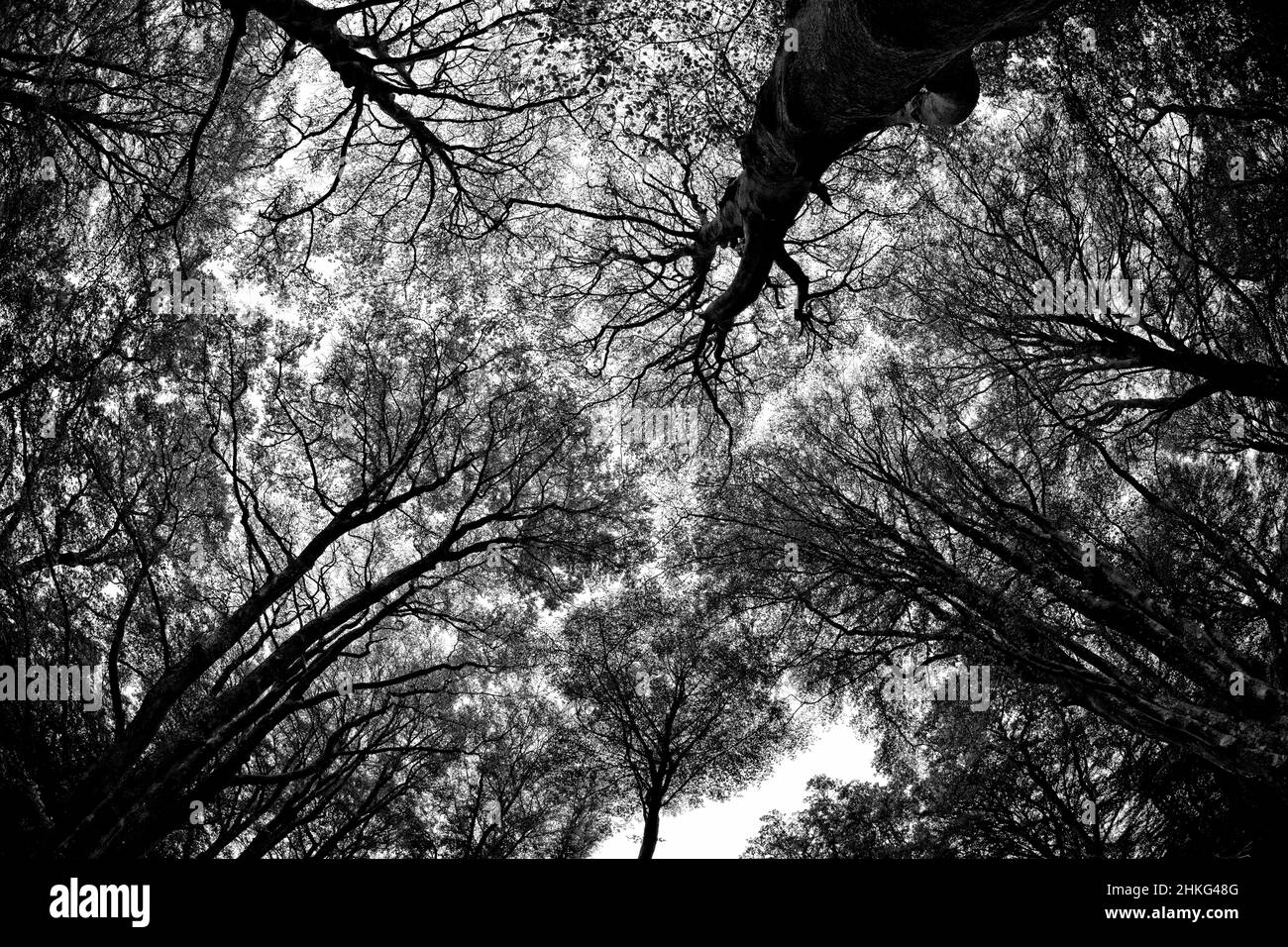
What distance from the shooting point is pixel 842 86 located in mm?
4465

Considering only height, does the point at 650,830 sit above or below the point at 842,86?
below

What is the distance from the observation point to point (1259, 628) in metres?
12.0

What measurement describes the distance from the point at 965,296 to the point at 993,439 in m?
3.74

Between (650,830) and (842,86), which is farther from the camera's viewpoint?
(650,830)

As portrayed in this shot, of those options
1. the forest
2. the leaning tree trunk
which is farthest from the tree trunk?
the leaning tree trunk

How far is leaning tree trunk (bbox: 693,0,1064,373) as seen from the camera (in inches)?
142

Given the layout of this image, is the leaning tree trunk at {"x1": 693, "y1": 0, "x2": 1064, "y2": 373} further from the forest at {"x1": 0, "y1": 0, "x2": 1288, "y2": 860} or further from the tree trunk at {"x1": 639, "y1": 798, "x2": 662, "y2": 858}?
the tree trunk at {"x1": 639, "y1": 798, "x2": 662, "y2": 858}

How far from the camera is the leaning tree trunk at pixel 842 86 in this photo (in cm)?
360

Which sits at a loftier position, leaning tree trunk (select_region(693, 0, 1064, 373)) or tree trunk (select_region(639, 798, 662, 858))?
leaning tree trunk (select_region(693, 0, 1064, 373))

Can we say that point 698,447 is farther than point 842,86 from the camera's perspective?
Yes

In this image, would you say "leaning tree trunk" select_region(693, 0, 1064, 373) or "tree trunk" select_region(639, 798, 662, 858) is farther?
"tree trunk" select_region(639, 798, 662, 858)

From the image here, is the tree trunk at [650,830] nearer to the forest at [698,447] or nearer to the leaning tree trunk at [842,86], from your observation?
the forest at [698,447]

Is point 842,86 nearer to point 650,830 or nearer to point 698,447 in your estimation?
point 698,447

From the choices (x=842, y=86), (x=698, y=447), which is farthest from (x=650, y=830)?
(x=842, y=86)
